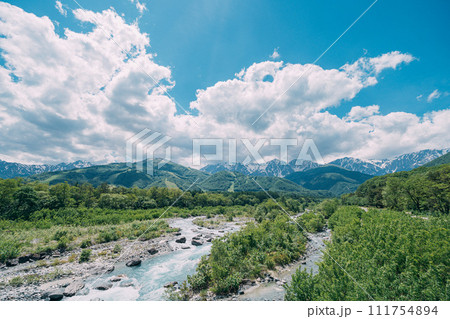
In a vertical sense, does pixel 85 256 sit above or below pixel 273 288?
below

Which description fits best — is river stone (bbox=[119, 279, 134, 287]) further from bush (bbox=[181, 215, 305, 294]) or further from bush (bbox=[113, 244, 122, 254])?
bush (bbox=[113, 244, 122, 254])

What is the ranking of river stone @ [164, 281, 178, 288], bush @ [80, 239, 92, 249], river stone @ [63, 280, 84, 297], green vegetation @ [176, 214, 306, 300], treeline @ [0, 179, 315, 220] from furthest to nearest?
treeline @ [0, 179, 315, 220] < bush @ [80, 239, 92, 249] < river stone @ [164, 281, 178, 288] < green vegetation @ [176, 214, 306, 300] < river stone @ [63, 280, 84, 297]

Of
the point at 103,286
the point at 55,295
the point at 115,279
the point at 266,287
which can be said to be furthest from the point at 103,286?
the point at 266,287

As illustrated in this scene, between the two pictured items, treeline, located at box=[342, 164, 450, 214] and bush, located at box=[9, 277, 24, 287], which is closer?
bush, located at box=[9, 277, 24, 287]

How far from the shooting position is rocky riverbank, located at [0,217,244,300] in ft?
39.8

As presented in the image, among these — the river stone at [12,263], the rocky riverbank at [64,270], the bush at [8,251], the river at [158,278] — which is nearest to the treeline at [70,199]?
the bush at [8,251]

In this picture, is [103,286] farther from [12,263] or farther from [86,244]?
[86,244]

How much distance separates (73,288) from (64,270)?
4.55 m

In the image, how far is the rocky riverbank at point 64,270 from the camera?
12.1 meters

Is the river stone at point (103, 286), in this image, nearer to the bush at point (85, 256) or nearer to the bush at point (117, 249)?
the bush at point (85, 256)

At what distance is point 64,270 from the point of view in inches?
608

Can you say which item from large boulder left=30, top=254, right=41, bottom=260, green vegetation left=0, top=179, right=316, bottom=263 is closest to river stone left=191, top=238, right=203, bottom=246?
green vegetation left=0, top=179, right=316, bottom=263
